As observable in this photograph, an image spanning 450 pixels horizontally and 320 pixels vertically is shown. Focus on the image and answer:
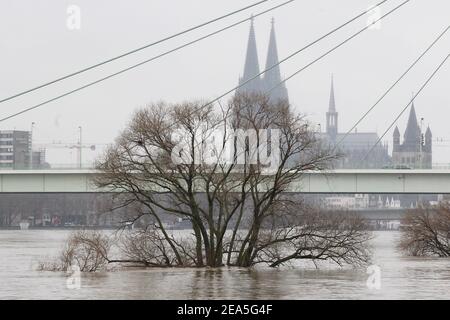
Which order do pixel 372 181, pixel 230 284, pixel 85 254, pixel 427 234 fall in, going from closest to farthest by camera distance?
pixel 230 284, pixel 85 254, pixel 427 234, pixel 372 181

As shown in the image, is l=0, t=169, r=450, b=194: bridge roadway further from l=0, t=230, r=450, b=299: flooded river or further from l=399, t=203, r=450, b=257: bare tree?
l=0, t=230, r=450, b=299: flooded river

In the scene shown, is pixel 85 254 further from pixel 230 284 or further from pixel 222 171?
pixel 230 284

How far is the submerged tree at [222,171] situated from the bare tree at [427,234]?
2026 cm

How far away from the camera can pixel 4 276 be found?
56188mm

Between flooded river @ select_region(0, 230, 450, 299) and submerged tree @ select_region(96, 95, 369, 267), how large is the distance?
6.23 feet

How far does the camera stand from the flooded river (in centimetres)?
4422

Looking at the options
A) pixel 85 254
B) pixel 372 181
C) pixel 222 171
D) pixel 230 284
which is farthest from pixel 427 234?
pixel 230 284

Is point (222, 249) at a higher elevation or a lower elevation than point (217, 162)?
lower

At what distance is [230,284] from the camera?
163ft

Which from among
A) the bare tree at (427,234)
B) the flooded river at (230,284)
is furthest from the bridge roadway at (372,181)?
the flooded river at (230,284)

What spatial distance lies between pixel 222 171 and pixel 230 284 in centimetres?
1231
